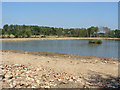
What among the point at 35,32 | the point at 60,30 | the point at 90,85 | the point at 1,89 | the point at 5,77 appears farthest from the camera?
the point at 60,30

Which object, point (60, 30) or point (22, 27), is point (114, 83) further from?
point (22, 27)

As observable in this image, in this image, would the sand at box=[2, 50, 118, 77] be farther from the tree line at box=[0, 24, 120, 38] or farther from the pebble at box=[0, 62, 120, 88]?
the tree line at box=[0, 24, 120, 38]

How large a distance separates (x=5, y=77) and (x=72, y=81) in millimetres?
2375

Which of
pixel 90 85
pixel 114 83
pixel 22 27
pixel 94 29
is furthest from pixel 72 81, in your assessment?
pixel 22 27

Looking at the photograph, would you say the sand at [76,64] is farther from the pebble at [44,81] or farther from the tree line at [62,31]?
the tree line at [62,31]

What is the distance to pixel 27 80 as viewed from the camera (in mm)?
4727

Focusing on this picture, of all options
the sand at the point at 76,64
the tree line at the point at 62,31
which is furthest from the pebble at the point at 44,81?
the tree line at the point at 62,31

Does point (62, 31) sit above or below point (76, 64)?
above

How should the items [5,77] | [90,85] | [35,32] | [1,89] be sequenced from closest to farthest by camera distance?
[1,89] → [90,85] → [5,77] → [35,32]

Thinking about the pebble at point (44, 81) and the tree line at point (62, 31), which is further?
the tree line at point (62, 31)

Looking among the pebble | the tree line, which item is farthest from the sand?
the tree line

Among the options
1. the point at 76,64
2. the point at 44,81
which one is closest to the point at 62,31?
the point at 76,64

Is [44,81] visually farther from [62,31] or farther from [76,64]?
[62,31]

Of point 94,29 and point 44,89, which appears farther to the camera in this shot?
point 94,29
